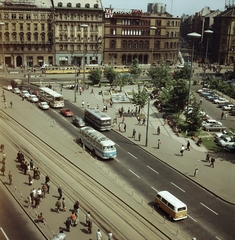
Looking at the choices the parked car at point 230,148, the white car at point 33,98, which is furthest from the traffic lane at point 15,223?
the white car at point 33,98

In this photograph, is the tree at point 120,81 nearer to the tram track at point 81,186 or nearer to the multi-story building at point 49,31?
the multi-story building at point 49,31

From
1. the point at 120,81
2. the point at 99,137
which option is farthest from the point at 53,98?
the point at 99,137

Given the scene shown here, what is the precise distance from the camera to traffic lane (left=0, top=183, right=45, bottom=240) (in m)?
25.3

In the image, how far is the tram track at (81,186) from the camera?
1108 inches

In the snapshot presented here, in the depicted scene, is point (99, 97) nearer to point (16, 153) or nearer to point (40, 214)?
point (16, 153)

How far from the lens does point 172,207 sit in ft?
97.5

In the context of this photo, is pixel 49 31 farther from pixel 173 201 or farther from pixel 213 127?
pixel 173 201

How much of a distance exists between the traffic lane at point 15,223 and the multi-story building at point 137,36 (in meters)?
90.8

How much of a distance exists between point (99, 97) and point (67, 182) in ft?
135

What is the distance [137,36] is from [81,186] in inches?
3690

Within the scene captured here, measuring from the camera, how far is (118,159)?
4231 centimetres

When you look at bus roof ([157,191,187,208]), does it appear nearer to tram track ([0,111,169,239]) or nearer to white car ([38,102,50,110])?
tram track ([0,111,169,239])

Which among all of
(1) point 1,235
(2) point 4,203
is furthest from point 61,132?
(1) point 1,235

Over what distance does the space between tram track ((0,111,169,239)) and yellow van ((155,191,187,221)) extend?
2.34m
